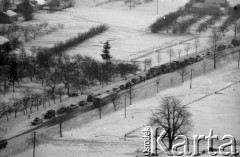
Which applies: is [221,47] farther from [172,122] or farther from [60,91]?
[172,122]

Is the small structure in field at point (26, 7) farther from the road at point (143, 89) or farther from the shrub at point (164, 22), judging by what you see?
the road at point (143, 89)

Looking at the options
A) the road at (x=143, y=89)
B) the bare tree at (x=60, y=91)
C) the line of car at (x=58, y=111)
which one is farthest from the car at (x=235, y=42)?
the line of car at (x=58, y=111)

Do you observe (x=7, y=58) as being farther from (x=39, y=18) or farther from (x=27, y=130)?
(x=39, y=18)

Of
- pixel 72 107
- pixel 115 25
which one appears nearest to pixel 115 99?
pixel 72 107

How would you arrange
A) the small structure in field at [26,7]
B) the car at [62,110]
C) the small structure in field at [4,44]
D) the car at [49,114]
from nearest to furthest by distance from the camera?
the car at [49,114]
the car at [62,110]
the small structure in field at [4,44]
the small structure in field at [26,7]

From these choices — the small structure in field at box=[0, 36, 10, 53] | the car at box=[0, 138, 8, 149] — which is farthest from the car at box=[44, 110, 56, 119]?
the small structure in field at box=[0, 36, 10, 53]

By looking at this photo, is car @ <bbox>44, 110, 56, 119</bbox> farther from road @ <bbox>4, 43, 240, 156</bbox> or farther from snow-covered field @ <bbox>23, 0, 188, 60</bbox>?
snow-covered field @ <bbox>23, 0, 188, 60</bbox>

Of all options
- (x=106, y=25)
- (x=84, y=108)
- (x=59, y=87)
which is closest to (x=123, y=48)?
(x=106, y=25)
